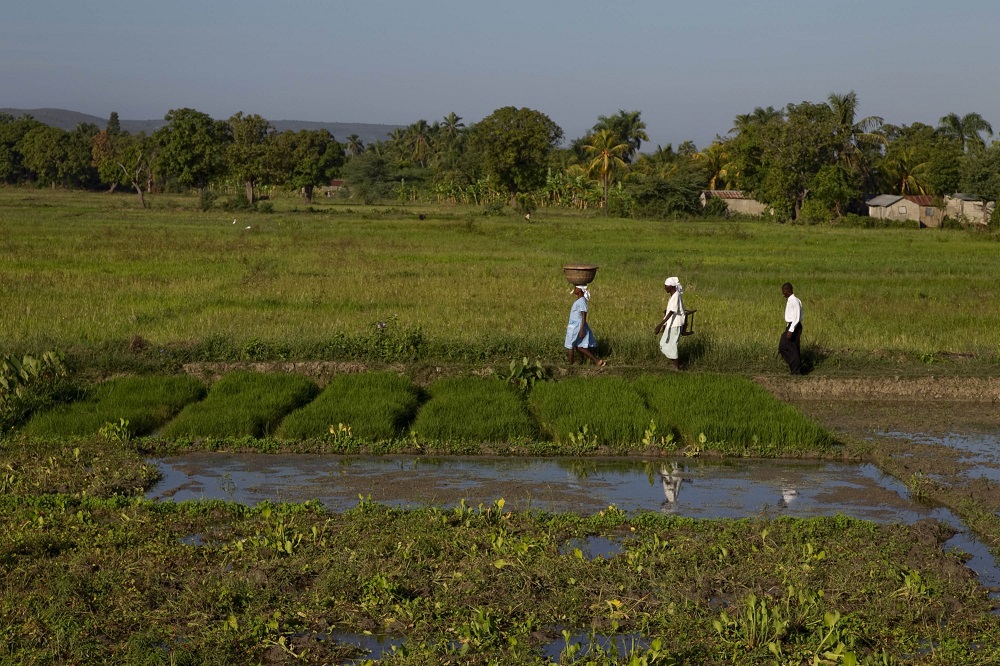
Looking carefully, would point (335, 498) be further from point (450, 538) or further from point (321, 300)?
point (321, 300)

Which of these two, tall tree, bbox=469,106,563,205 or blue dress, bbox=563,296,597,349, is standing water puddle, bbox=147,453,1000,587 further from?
tall tree, bbox=469,106,563,205

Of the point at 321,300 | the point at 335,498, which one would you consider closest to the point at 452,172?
the point at 321,300

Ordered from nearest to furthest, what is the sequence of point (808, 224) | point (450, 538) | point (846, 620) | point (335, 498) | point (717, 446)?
point (846, 620) < point (450, 538) < point (335, 498) < point (717, 446) < point (808, 224)

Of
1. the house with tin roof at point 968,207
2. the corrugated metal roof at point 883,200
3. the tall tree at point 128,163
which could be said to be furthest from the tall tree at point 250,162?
the house with tin roof at point 968,207

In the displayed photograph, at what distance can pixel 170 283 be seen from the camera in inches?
837

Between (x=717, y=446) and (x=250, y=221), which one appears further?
(x=250, y=221)

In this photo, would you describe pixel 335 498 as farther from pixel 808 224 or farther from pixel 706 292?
pixel 808 224

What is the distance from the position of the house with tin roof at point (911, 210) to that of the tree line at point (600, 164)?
5.95 feet

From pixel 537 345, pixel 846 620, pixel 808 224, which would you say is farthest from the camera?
pixel 808 224

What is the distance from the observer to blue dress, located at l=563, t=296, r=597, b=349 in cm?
1225

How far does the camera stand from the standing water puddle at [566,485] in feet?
26.3

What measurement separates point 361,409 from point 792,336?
498 centimetres

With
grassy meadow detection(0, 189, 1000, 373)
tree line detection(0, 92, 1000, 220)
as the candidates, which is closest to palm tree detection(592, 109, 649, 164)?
Result: tree line detection(0, 92, 1000, 220)

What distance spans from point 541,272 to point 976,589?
18639mm
